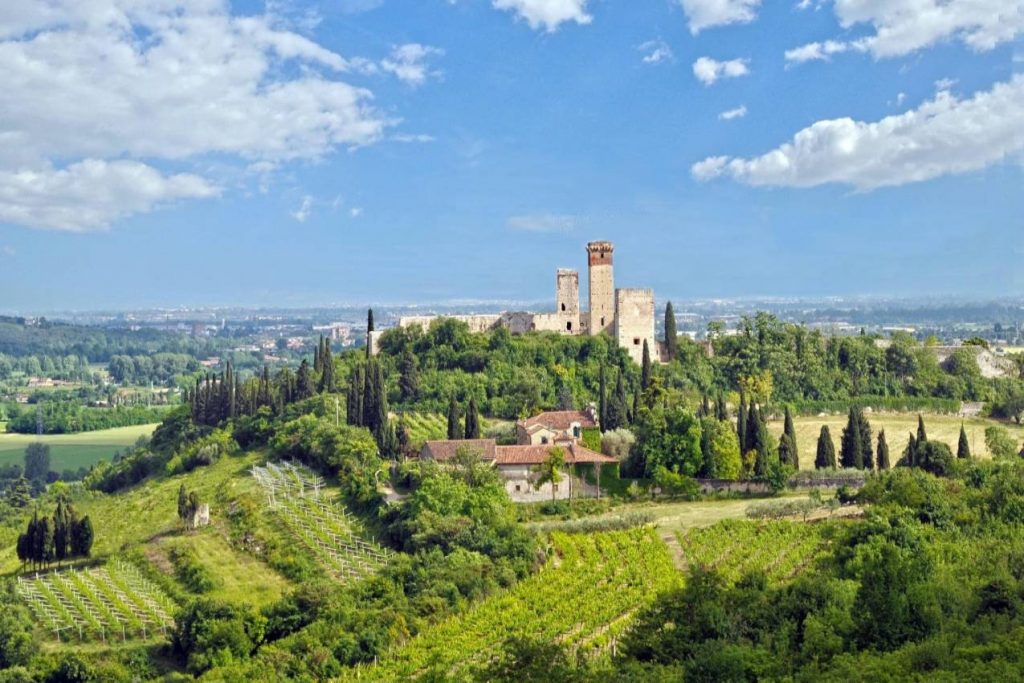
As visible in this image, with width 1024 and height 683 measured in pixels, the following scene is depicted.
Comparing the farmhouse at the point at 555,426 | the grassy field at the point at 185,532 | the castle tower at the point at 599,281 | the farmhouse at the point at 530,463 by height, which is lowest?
the grassy field at the point at 185,532

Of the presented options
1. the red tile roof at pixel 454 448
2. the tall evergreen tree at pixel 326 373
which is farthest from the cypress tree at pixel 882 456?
the tall evergreen tree at pixel 326 373

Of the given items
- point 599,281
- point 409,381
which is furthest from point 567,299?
point 409,381

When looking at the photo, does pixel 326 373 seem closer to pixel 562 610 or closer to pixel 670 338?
pixel 670 338

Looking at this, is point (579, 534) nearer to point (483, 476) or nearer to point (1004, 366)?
point (483, 476)

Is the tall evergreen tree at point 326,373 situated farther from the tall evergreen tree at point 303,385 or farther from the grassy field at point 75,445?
the grassy field at point 75,445

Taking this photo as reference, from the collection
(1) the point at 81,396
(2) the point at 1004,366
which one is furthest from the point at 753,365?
(1) the point at 81,396
